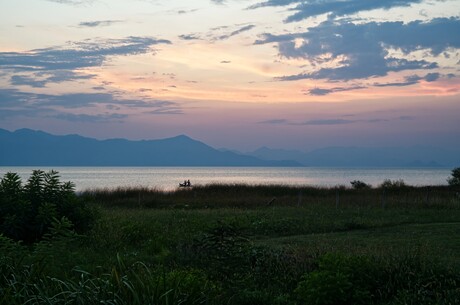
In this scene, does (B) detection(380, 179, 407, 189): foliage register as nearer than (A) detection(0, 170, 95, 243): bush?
No

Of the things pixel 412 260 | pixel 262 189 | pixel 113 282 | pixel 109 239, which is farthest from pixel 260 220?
pixel 262 189

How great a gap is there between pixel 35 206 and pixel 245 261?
613cm

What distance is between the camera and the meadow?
717cm

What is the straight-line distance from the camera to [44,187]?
15.4 m

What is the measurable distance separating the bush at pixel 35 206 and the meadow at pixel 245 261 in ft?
1.33

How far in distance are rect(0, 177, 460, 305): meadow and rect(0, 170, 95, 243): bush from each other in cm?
40

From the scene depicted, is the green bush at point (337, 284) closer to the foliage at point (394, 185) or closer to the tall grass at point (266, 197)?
the tall grass at point (266, 197)

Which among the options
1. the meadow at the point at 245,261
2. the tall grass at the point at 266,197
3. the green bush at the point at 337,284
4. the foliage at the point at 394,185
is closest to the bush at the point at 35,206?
the meadow at the point at 245,261

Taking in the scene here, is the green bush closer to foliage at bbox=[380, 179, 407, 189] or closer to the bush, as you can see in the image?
the bush

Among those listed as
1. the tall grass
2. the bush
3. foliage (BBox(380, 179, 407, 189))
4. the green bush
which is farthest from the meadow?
foliage (BBox(380, 179, 407, 189))

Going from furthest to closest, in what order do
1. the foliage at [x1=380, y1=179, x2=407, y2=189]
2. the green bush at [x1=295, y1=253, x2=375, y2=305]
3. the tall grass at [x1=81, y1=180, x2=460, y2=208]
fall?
the foliage at [x1=380, y1=179, x2=407, y2=189] < the tall grass at [x1=81, y1=180, x2=460, y2=208] < the green bush at [x1=295, y1=253, x2=375, y2=305]

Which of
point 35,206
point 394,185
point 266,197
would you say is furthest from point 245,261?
point 394,185

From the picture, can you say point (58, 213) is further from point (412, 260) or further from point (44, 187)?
point (412, 260)

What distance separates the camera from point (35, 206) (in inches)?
588
